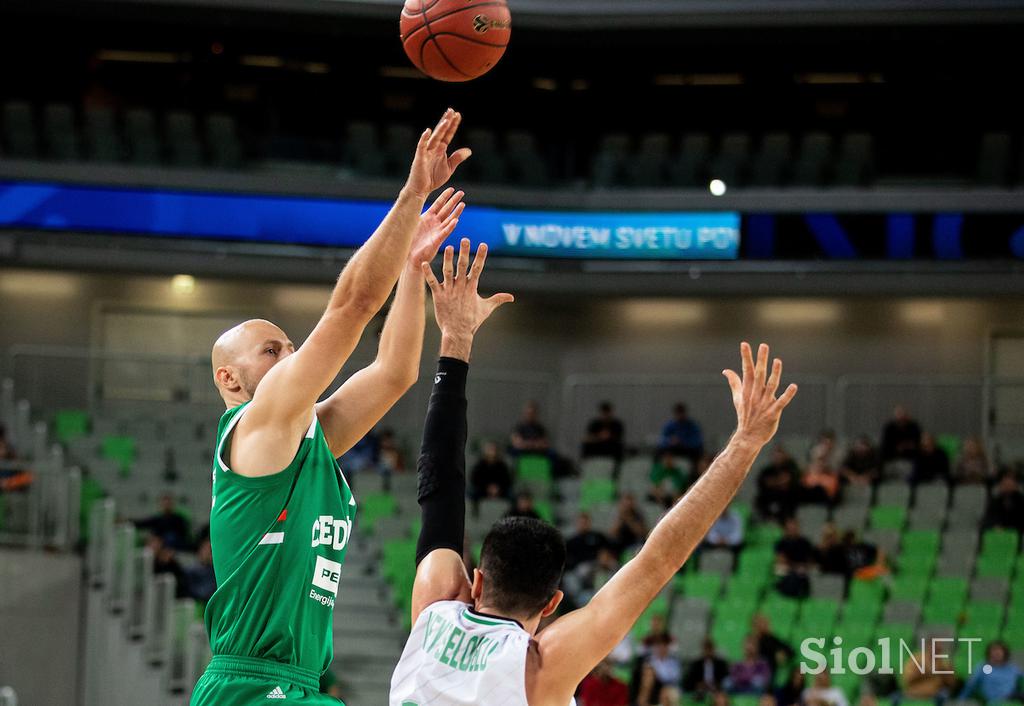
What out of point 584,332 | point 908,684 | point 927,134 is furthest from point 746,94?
point 908,684

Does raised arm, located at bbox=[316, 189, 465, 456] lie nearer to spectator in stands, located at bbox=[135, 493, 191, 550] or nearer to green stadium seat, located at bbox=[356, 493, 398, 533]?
spectator in stands, located at bbox=[135, 493, 191, 550]

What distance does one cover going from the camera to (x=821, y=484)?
17.2 m

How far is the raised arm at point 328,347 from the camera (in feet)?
12.3

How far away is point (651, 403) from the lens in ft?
70.2

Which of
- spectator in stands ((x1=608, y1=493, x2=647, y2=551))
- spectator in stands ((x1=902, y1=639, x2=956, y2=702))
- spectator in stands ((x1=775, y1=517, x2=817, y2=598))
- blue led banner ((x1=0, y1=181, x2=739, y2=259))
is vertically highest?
blue led banner ((x1=0, y1=181, x2=739, y2=259))

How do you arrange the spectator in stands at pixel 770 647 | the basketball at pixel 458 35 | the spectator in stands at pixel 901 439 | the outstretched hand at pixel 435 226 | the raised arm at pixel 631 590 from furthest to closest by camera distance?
the spectator in stands at pixel 901 439 < the spectator in stands at pixel 770 647 < the basketball at pixel 458 35 < the outstretched hand at pixel 435 226 < the raised arm at pixel 631 590

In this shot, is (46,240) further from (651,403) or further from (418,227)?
(418,227)

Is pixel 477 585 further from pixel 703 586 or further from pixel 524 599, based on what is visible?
pixel 703 586

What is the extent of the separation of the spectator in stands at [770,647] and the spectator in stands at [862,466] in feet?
12.9

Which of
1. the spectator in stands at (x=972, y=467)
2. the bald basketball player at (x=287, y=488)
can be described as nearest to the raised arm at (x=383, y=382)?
the bald basketball player at (x=287, y=488)

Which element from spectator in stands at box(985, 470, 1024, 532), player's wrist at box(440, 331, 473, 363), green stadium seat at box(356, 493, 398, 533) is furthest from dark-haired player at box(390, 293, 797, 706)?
green stadium seat at box(356, 493, 398, 533)

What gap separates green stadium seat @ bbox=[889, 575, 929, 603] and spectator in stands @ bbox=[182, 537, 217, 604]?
6996mm

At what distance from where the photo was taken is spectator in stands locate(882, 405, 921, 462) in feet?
58.9

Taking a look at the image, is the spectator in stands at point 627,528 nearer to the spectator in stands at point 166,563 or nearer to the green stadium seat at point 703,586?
the green stadium seat at point 703,586
